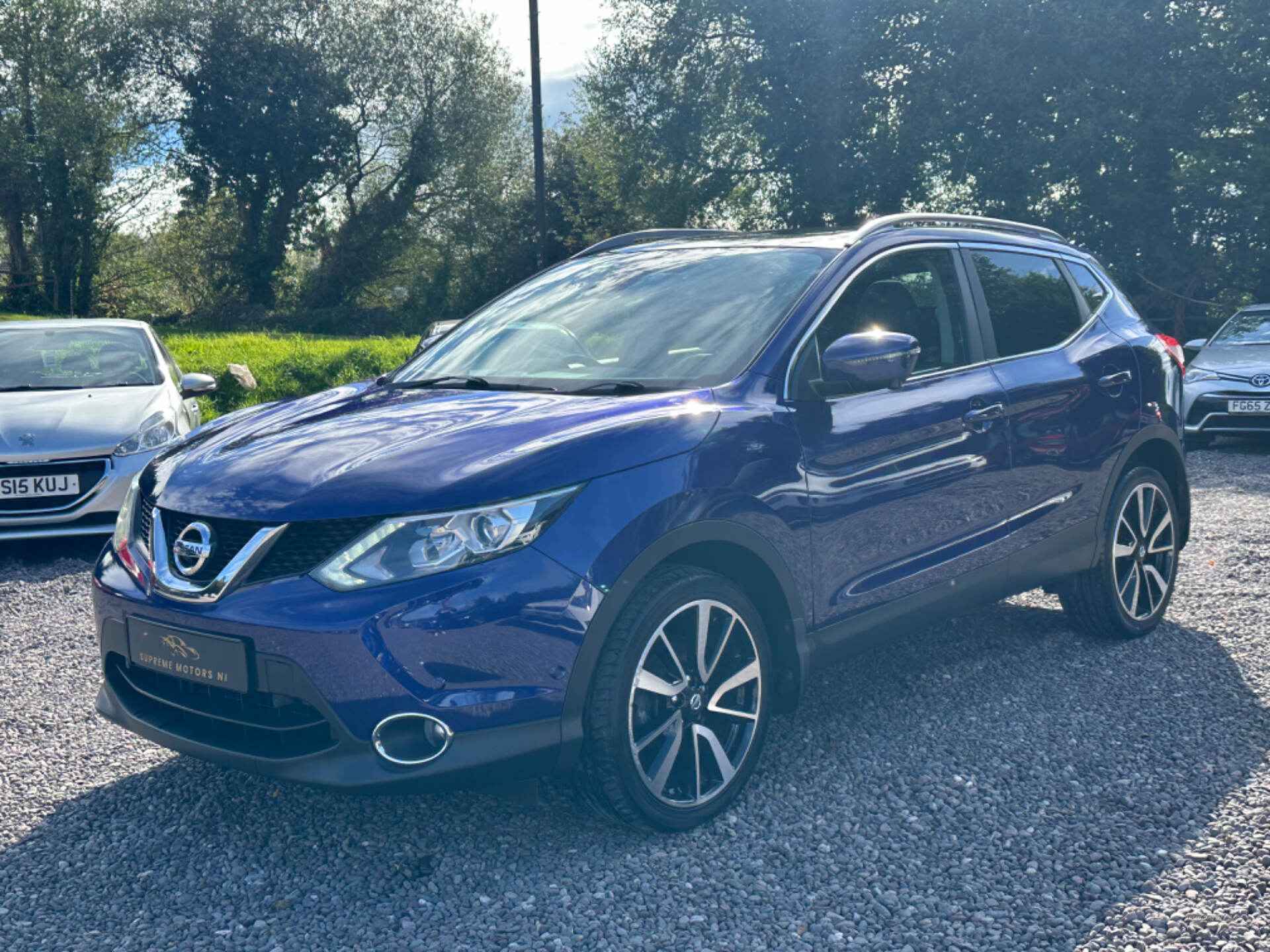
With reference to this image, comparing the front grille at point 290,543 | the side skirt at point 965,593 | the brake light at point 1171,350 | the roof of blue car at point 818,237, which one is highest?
the roof of blue car at point 818,237

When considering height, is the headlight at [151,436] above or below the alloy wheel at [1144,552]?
above

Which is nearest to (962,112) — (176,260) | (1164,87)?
(1164,87)

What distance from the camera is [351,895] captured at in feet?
9.50

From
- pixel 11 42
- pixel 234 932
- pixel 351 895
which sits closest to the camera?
pixel 234 932

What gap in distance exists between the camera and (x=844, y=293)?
3.78m

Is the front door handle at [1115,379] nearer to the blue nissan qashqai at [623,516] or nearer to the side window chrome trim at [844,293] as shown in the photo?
the blue nissan qashqai at [623,516]

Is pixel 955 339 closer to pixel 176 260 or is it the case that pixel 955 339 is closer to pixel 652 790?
pixel 652 790

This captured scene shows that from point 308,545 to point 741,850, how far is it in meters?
1.43

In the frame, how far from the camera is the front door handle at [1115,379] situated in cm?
475

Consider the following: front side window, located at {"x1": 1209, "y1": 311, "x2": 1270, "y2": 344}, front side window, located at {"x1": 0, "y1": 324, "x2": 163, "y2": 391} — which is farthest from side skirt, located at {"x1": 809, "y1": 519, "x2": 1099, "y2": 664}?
front side window, located at {"x1": 1209, "y1": 311, "x2": 1270, "y2": 344}

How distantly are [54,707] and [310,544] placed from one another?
7.42 feet

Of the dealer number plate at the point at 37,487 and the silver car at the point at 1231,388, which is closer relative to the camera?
the dealer number plate at the point at 37,487

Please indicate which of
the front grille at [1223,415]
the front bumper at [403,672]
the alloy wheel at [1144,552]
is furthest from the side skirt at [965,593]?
the front grille at [1223,415]

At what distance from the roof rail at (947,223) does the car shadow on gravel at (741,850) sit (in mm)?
1755
